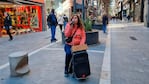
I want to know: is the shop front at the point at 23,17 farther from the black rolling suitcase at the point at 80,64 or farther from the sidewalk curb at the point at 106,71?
the black rolling suitcase at the point at 80,64

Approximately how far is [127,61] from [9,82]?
4.11 metres

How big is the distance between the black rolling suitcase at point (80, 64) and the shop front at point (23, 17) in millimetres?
13501

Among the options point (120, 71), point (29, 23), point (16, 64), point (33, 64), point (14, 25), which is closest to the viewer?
point (16, 64)

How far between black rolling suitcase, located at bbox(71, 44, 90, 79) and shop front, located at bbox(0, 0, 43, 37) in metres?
13.5

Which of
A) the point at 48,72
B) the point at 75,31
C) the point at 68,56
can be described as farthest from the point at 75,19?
the point at 48,72

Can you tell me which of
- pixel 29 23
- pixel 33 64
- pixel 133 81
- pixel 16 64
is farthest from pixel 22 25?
pixel 133 81

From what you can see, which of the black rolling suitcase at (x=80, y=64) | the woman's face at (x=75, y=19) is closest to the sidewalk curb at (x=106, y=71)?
the black rolling suitcase at (x=80, y=64)

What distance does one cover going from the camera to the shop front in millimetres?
19259

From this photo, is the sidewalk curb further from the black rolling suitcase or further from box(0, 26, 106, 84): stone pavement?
the black rolling suitcase

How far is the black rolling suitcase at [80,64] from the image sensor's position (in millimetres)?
5523

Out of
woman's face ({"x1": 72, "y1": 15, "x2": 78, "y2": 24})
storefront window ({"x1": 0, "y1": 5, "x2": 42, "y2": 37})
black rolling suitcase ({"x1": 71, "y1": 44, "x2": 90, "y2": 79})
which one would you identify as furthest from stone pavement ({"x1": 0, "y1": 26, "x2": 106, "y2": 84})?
storefront window ({"x1": 0, "y1": 5, "x2": 42, "y2": 37})

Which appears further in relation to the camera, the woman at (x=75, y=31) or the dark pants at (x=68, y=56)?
the dark pants at (x=68, y=56)

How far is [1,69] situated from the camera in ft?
23.9

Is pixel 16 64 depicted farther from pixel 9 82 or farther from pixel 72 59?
pixel 72 59
